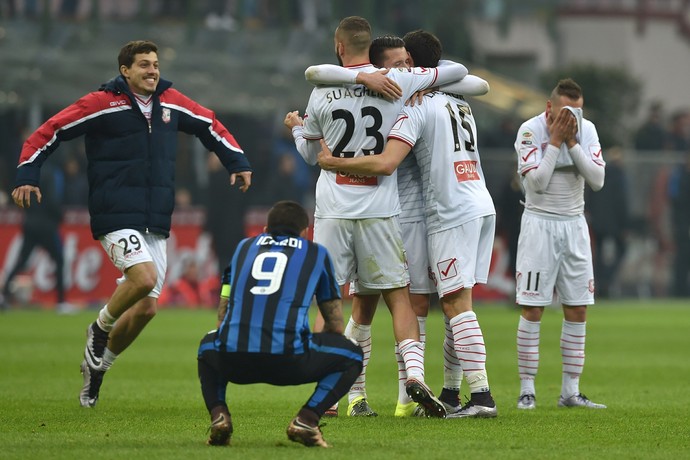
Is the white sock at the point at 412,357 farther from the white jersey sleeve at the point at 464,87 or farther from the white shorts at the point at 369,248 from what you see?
the white jersey sleeve at the point at 464,87

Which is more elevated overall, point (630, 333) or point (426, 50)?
point (426, 50)

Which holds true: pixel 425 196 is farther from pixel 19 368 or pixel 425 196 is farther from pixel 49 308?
pixel 49 308

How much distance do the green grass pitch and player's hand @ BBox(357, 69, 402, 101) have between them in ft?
6.78

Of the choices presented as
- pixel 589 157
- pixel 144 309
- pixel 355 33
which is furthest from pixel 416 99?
pixel 144 309

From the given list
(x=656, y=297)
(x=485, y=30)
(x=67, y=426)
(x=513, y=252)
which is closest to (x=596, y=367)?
(x=67, y=426)

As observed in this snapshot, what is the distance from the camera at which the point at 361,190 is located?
9109 mm

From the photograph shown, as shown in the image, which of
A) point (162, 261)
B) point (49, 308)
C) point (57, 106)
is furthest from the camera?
point (57, 106)

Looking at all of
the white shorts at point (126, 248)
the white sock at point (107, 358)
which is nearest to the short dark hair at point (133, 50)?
the white shorts at point (126, 248)

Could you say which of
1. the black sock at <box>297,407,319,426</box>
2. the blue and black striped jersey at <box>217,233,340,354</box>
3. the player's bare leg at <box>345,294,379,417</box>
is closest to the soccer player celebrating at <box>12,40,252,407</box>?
the player's bare leg at <box>345,294,379,417</box>

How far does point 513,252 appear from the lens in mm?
24297

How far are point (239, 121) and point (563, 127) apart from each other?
18.0 meters

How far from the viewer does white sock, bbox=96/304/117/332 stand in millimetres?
10172

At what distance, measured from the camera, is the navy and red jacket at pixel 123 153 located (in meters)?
9.98

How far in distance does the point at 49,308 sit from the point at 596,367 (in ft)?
38.3
